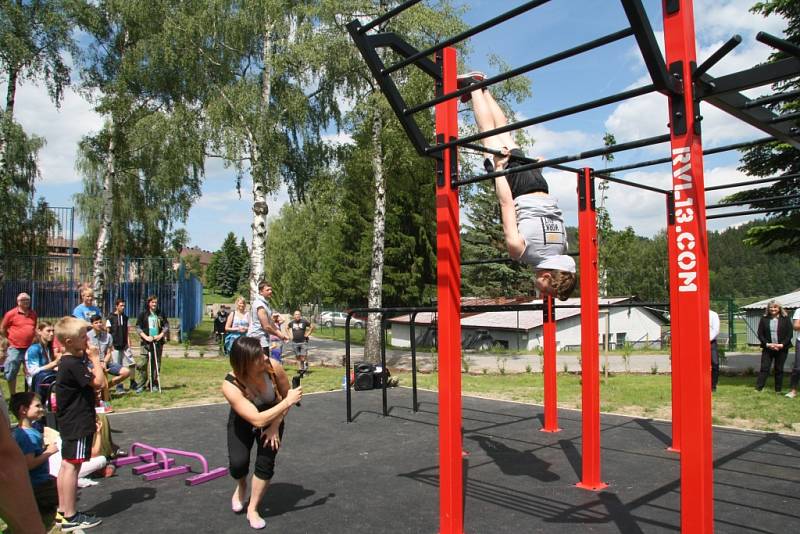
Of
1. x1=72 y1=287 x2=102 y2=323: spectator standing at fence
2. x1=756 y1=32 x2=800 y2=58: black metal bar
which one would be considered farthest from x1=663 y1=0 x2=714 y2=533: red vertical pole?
x1=72 y1=287 x2=102 y2=323: spectator standing at fence

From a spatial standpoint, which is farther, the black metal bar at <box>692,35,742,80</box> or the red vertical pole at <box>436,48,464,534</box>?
the red vertical pole at <box>436,48,464,534</box>

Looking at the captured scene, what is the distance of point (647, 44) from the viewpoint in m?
2.26

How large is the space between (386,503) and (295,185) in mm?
12197

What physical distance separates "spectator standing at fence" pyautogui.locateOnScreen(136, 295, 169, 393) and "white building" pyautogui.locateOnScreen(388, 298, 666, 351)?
14.2 metres

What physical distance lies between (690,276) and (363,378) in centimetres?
732

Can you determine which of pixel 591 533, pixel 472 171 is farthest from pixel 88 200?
pixel 591 533

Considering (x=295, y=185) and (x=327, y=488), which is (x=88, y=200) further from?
(x=327, y=488)

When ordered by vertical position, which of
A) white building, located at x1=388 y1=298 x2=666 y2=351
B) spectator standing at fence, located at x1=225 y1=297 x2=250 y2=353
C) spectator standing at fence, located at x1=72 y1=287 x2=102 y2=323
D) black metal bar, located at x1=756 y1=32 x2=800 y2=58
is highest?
black metal bar, located at x1=756 y1=32 x2=800 y2=58

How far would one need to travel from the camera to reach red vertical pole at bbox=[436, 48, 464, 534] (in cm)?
327

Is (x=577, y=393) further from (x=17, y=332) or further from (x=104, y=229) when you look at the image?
(x=104, y=229)

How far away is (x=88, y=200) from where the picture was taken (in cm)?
2450

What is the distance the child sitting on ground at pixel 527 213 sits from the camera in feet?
11.4

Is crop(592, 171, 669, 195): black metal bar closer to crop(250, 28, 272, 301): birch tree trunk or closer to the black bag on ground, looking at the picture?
the black bag on ground

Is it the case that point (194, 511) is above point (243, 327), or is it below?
below
